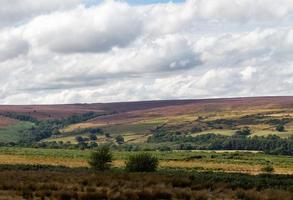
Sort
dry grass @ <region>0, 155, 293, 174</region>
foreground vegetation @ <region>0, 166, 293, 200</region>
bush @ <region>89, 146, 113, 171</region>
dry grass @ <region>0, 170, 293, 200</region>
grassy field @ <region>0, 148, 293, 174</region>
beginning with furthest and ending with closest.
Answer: grassy field @ <region>0, 148, 293, 174</region>
dry grass @ <region>0, 155, 293, 174</region>
bush @ <region>89, 146, 113, 171</region>
foreground vegetation @ <region>0, 166, 293, 200</region>
dry grass @ <region>0, 170, 293, 200</region>

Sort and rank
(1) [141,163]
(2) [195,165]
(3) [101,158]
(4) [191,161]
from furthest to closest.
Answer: (4) [191,161]
(2) [195,165]
(3) [101,158]
(1) [141,163]

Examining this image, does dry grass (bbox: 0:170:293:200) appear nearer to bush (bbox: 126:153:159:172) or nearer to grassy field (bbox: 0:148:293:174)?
bush (bbox: 126:153:159:172)

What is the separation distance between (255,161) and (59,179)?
92697mm

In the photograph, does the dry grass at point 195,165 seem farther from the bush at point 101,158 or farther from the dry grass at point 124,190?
the dry grass at point 124,190

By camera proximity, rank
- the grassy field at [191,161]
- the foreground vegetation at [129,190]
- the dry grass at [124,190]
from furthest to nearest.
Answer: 1. the grassy field at [191,161]
2. the foreground vegetation at [129,190]
3. the dry grass at [124,190]

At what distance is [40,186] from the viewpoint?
34.2m

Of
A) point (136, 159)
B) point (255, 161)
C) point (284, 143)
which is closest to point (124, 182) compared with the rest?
point (136, 159)

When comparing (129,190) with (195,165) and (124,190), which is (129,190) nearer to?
(124,190)

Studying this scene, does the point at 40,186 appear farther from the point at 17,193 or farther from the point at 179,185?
the point at 179,185

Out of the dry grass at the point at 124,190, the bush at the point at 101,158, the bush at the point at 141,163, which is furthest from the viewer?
the bush at the point at 101,158

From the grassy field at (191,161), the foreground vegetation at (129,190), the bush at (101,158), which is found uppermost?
the foreground vegetation at (129,190)

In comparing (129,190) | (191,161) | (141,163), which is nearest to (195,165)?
(191,161)

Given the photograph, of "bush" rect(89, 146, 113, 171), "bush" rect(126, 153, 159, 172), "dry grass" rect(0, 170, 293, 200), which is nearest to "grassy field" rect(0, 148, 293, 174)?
"bush" rect(89, 146, 113, 171)

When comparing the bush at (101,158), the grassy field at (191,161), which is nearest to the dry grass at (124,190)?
the bush at (101,158)
